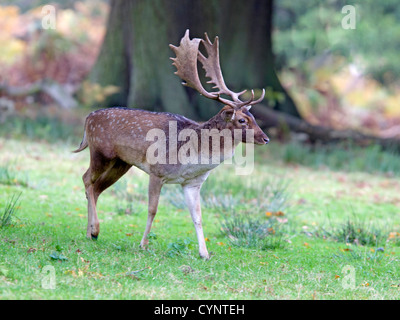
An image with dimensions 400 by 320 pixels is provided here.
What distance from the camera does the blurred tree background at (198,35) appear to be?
1329 centimetres

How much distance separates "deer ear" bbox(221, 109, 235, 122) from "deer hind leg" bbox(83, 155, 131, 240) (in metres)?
1.26

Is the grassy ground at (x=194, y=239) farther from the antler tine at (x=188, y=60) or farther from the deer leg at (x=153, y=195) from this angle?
the antler tine at (x=188, y=60)

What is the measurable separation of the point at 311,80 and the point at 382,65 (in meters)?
4.09

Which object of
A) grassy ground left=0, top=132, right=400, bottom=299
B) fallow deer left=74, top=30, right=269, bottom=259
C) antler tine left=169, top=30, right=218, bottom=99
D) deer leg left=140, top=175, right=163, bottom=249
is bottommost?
grassy ground left=0, top=132, right=400, bottom=299

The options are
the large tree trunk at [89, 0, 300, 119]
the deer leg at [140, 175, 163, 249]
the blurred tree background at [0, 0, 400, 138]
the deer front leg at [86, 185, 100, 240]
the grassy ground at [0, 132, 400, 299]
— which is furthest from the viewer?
the blurred tree background at [0, 0, 400, 138]

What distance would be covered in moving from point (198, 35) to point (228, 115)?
803 centimetres

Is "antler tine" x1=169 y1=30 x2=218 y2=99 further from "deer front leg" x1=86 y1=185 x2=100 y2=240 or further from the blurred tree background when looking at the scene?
the blurred tree background

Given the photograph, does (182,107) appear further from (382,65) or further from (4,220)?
(382,65)

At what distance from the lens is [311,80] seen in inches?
961

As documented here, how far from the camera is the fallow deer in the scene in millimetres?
5754

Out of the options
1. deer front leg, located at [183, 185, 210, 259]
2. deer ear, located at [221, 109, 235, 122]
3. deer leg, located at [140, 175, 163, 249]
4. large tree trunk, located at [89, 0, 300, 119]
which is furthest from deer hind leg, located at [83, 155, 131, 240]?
large tree trunk, located at [89, 0, 300, 119]

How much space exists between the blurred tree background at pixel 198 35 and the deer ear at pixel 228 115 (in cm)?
725

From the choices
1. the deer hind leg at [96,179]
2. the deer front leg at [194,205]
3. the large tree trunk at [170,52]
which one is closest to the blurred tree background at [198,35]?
the large tree trunk at [170,52]
